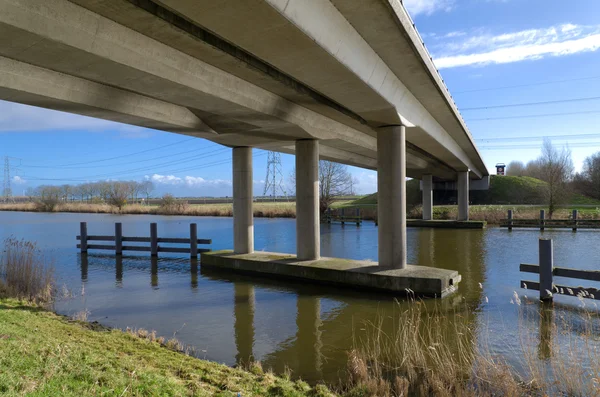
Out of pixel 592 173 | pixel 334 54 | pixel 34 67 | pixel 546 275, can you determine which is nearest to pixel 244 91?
pixel 334 54

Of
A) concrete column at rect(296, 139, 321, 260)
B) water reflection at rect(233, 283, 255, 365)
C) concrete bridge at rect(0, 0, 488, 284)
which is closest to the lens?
concrete bridge at rect(0, 0, 488, 284)

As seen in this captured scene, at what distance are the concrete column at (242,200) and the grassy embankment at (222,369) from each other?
30.0 feet

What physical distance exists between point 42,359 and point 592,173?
77.9 metres

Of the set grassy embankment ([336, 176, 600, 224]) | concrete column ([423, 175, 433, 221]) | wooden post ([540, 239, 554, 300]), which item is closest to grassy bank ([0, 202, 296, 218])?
grassy embankment ([336, 176, 600, 224])

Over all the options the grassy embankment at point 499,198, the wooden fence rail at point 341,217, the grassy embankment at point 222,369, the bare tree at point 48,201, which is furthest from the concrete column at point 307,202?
the bare tree at point 48,201

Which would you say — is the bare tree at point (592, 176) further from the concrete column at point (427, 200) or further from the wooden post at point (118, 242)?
the wooden post at point (118, 242)

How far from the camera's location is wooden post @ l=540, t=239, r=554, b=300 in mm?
10352

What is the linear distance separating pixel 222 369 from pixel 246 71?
258 inches

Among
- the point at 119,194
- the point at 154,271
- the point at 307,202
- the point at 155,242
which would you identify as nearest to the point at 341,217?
the point at 155,242

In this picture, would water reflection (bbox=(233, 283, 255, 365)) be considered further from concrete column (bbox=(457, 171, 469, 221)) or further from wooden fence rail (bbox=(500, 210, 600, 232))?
concrete column (bbox=(457, 171, 469, 221))

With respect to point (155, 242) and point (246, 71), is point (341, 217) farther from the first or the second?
point (246, 71)

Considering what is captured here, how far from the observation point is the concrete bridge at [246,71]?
6289mm

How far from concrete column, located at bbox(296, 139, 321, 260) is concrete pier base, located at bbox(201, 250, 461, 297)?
1.75ft

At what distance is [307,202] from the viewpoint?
15.6 metres
